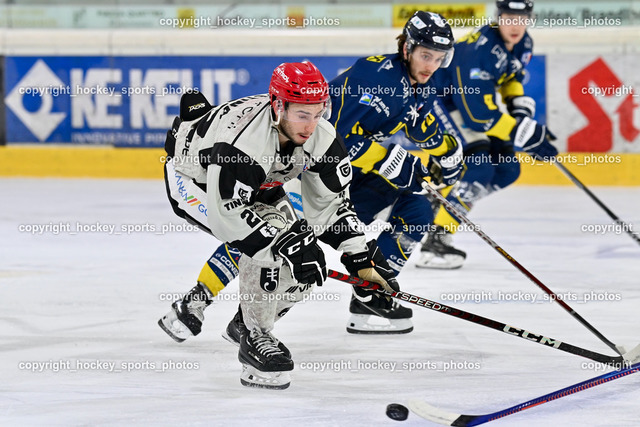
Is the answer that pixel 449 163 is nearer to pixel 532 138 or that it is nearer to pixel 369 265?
pixel 532 138

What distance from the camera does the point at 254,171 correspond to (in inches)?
108

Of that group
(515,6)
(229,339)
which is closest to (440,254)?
(515,6)

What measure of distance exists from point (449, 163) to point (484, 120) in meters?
0.77

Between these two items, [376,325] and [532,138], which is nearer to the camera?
[376,325]

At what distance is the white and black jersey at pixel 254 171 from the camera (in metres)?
2.73

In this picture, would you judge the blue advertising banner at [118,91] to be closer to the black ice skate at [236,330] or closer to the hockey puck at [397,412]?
the black ice skate at [236,330]

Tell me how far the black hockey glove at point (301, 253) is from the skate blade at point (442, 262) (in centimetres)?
224

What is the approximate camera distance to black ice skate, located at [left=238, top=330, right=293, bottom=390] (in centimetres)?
288

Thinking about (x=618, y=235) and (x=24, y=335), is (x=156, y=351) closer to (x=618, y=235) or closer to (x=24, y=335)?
(x=24, y=335)

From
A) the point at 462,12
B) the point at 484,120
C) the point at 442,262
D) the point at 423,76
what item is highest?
the point at 462,12

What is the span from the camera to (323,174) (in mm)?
3000

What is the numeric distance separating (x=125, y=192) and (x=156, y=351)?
14.5 feet

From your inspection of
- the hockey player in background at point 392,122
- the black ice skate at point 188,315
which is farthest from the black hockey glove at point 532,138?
the black ice skate at point 188,315

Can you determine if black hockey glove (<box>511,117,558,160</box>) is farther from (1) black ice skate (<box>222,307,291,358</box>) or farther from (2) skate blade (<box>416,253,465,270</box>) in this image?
(1) black ice skate (<box>222,307,291,358</box>)
